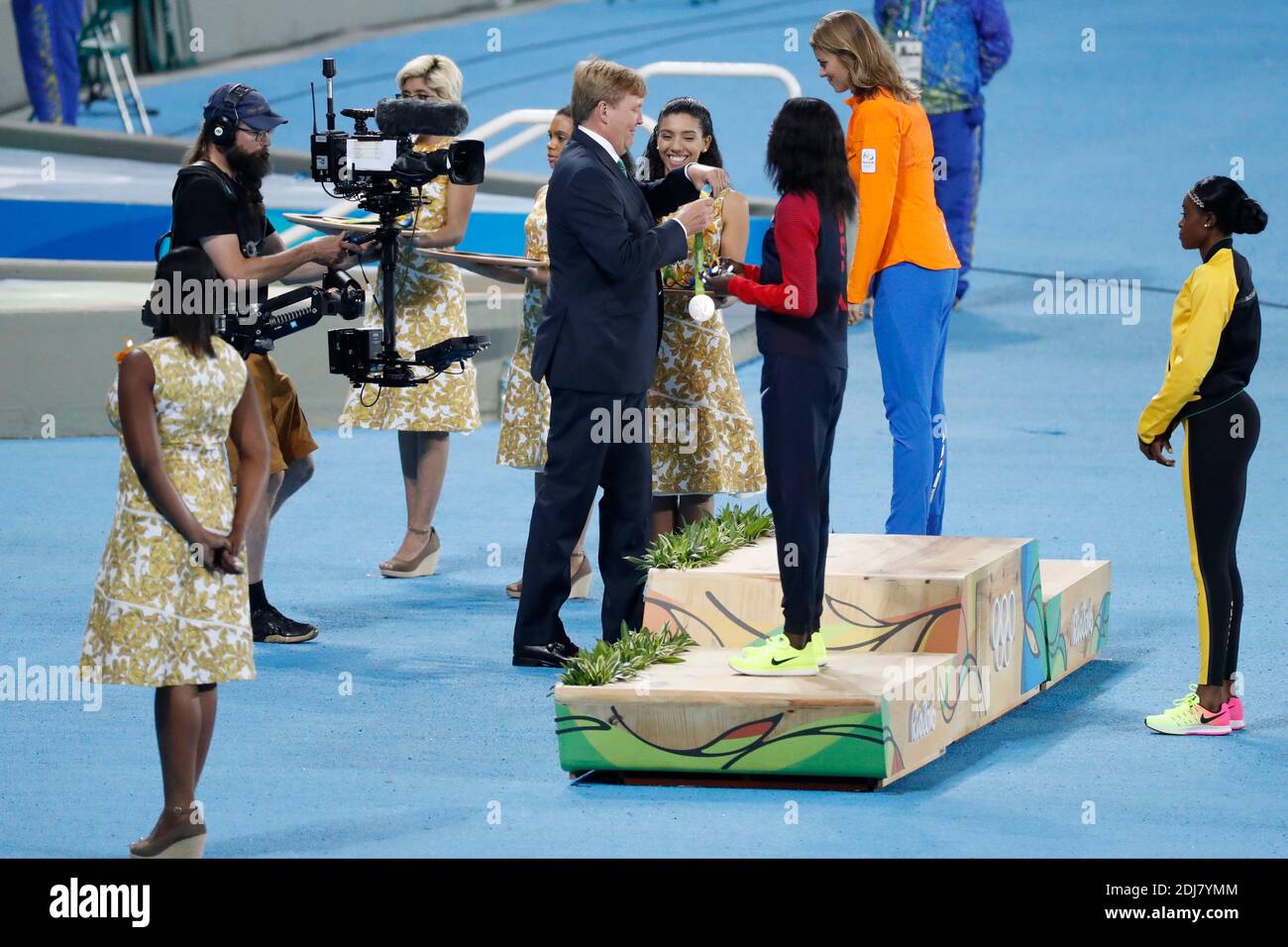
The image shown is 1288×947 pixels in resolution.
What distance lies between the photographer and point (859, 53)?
628 centimetres

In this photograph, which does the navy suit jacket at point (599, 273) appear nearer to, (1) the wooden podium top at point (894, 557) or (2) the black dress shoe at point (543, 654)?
(1) the wooden podium top at point (894, 557)

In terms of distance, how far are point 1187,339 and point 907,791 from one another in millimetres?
1439

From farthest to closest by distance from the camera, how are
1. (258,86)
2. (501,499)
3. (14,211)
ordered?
1. (258,86)
2. (14,211)
3. (501,499)

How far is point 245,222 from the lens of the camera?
627cm

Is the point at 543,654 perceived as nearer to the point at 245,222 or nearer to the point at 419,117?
the point at 245,222

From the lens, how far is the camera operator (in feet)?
20.1

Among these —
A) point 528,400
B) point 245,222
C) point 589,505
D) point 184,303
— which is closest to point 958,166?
point 528,400

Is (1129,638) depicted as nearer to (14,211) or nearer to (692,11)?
(14,211)

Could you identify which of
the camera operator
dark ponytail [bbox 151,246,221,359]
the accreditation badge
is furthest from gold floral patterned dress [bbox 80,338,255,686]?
the accreditation badge

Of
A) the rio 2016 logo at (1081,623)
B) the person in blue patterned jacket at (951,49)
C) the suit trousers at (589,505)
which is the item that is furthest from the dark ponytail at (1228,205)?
the person in blue patterned jacket at (951,49)

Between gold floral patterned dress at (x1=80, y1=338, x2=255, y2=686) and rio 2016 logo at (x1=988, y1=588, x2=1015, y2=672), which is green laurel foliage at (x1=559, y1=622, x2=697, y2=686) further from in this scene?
gold floral patterned dress at (x1=80, y1=338, x2=255, y2=686)

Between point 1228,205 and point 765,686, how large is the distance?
1.79 metres

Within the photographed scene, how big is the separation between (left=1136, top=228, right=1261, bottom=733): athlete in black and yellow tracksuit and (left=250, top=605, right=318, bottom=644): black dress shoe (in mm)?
2882
